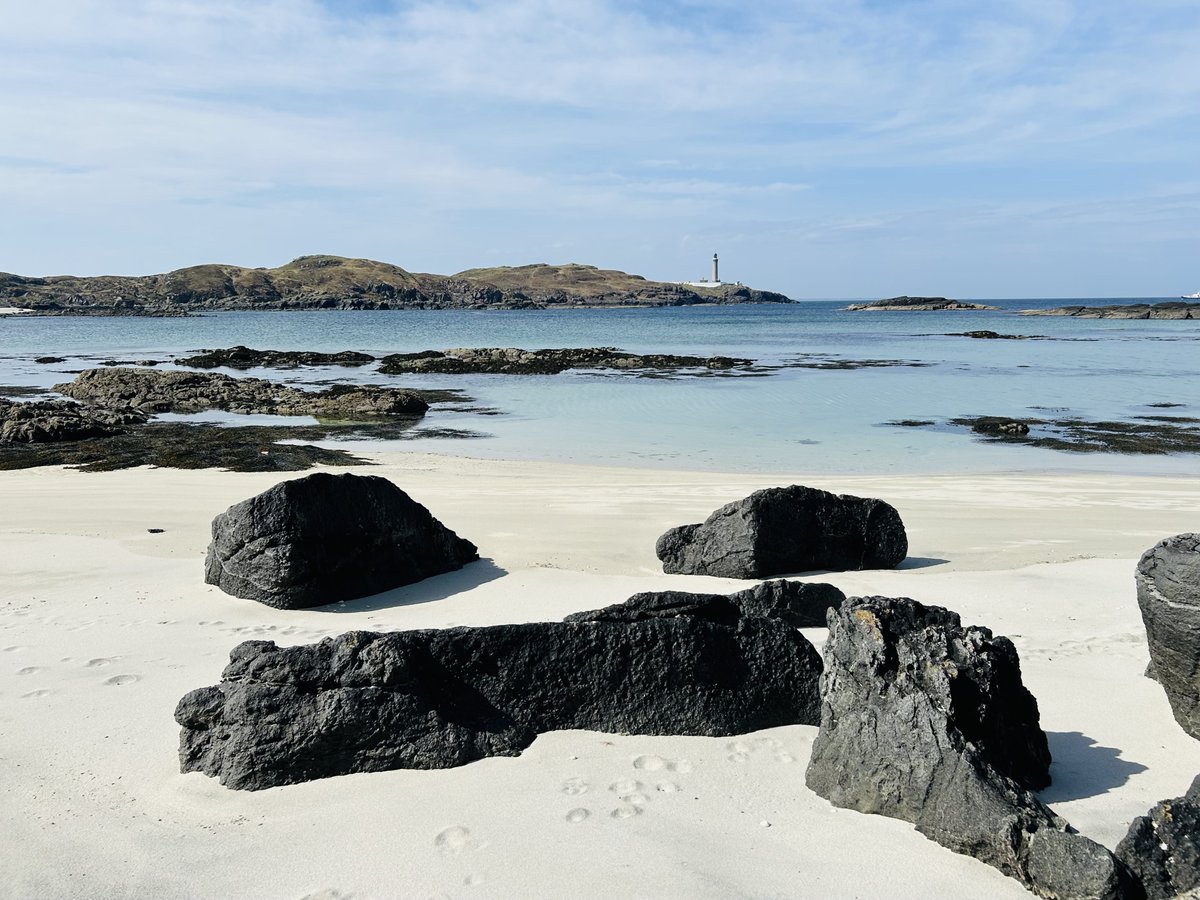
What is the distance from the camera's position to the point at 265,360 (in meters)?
40.6

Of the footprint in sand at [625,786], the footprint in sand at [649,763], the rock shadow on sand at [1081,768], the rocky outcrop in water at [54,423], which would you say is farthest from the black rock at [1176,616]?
the rocky outcrop in water at [54,423]

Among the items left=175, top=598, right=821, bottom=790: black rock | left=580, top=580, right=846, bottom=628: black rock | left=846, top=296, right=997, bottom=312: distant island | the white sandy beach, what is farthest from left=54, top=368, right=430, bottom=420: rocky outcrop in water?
left=846, top=296, right=997, bottom=312: distant island

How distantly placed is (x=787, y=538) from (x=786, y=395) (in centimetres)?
2162

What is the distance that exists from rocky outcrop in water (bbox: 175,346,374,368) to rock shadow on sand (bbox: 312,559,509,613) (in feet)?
110

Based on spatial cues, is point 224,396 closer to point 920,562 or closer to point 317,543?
point 317,543

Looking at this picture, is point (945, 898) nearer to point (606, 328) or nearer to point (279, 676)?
point (279, 676)

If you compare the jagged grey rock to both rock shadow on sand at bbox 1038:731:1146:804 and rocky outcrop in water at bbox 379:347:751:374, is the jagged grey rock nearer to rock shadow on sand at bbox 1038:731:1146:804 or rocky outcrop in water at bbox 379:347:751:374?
rock shadow on sand at bbox 1038:731:1146:804

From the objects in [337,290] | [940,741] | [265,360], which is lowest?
[940,741]

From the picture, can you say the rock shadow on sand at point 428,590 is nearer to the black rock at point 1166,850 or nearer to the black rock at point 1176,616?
the black rock at point 1176,616

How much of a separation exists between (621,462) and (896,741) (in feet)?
43.9

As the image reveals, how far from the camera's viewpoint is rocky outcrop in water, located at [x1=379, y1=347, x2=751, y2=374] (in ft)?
123

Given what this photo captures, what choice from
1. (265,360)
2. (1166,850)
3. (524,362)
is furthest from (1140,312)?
(1166,850)

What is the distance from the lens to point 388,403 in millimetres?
23641

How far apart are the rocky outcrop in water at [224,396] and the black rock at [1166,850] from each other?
2131 cm
